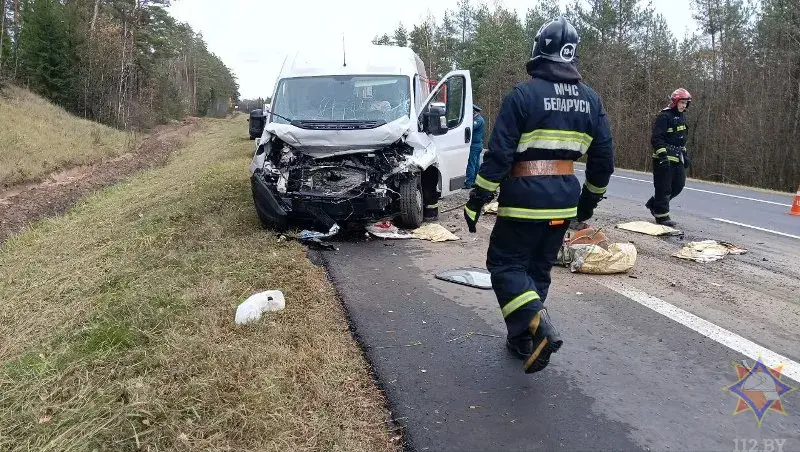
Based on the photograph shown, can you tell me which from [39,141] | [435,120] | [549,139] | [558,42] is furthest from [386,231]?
[39,141]

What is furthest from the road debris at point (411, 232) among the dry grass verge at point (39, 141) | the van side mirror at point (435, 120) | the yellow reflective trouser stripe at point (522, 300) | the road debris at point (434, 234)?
the dry grass verge at point (39, 141)

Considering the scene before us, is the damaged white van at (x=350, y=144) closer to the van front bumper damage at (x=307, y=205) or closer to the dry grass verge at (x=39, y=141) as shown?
the van front bumper damage at (x=307, y=205)

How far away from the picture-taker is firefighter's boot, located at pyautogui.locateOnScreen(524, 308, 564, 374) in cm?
296

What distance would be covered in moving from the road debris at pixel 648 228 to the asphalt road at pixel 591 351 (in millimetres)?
790

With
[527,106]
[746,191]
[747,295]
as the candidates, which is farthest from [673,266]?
[746,191]

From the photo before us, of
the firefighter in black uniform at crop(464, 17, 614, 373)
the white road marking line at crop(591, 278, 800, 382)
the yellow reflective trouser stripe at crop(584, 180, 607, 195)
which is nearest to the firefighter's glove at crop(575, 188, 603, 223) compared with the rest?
the yellow reflective trouser stripe at crop(584, 180, 607, 195)

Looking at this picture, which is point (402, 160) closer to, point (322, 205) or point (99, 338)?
point (322, 205)

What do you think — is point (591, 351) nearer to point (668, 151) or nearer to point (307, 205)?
point (307, 205)

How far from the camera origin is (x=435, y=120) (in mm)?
7023

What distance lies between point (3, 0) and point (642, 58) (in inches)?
1457

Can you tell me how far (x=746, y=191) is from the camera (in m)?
13.7

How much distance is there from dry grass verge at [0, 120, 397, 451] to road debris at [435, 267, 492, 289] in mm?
1170

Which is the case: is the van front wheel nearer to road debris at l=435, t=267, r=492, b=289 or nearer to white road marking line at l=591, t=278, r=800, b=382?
road debris at l=435, t=267, r=492, b=289

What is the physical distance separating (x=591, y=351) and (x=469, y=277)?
1732 mm
